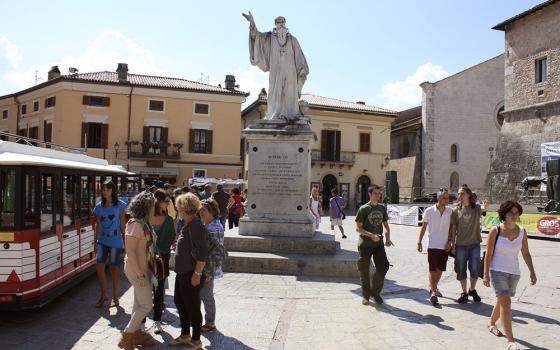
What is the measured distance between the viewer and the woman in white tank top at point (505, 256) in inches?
197

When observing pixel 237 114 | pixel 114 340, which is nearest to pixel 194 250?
pixel 114 340

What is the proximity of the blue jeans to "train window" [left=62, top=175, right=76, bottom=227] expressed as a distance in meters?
5.64

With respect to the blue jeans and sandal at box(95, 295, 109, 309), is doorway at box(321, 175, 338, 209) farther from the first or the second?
sandal at box(95, 295, 109, 309)

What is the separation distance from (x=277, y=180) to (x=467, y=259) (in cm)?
382

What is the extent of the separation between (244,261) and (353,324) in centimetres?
309

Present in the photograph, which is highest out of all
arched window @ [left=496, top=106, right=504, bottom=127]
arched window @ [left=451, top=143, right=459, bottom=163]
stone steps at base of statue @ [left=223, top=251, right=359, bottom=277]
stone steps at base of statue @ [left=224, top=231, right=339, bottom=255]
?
arched window @ [left=496, top=106, right=504, bottom=127]

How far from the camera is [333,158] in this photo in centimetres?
3891

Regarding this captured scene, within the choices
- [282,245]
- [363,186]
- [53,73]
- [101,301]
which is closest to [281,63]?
[282,245]

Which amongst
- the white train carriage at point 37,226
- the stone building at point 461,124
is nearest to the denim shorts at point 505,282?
the white train carriage at point 37,226

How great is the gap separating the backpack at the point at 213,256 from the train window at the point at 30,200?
7.38 ft

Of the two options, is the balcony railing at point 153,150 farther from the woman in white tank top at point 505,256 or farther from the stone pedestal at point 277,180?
the woman in white tank top at point 505,256

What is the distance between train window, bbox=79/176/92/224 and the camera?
760 centimetres

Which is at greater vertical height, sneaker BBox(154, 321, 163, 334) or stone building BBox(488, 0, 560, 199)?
stone building BBox(488, 0, 560, 199)

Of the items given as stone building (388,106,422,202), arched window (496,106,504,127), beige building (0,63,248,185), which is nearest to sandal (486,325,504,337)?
beige building (0,63,248,185)
